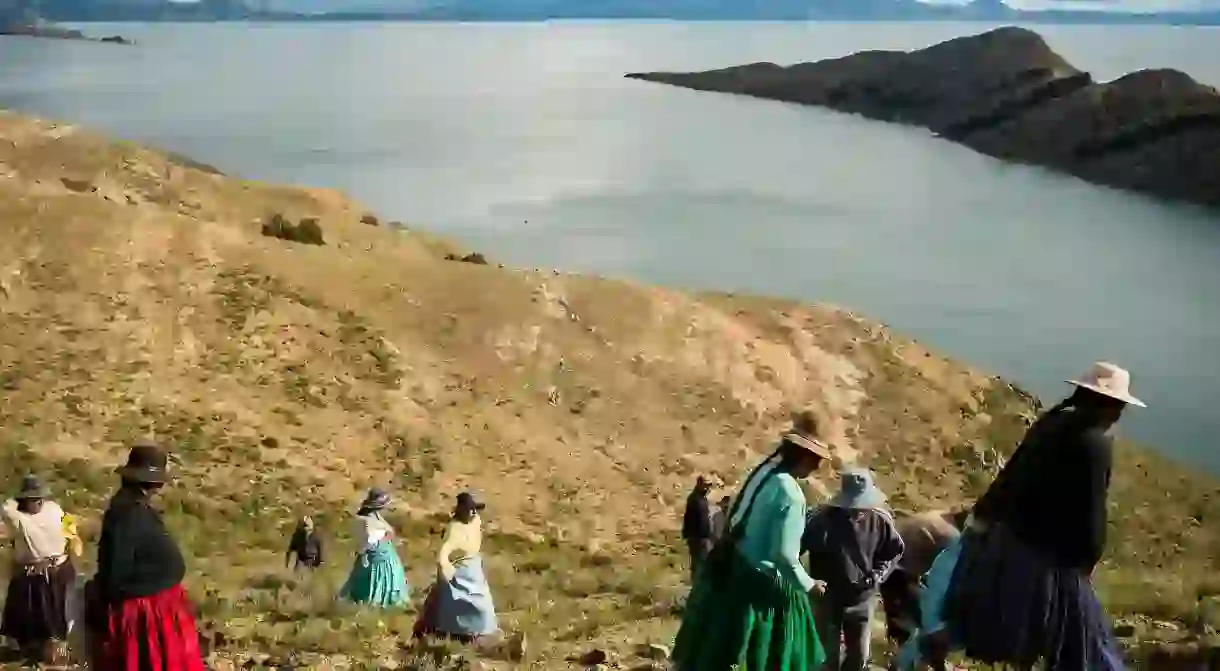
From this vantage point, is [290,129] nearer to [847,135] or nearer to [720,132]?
[720,132]

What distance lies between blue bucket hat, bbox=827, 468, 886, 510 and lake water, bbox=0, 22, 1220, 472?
28.3 meters

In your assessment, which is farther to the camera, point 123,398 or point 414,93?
point 414,93

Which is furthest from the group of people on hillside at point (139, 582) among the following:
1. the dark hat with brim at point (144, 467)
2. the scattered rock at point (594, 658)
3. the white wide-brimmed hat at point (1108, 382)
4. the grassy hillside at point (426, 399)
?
the white wide-brimmed hat at point (1108, 382)

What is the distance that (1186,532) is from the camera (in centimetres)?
2431

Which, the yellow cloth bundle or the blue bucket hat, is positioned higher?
the blue bucket hat

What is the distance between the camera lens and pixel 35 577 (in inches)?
311

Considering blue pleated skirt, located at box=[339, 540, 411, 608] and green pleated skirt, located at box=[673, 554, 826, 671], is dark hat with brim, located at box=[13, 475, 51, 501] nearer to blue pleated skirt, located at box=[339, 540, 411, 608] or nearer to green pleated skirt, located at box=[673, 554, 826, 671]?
blue pleated skirt, located at box=[339, 540, 411, 608]

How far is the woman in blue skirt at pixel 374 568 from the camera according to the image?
9.78m

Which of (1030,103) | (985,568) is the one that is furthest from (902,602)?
(1030,103)

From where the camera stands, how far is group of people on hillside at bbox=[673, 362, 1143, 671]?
18.5 ft

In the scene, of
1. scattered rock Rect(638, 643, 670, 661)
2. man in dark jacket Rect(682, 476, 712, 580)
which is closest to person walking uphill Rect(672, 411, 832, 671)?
scattered rock Rect(638, 643, 670, 661)

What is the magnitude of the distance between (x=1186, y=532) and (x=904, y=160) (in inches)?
3289

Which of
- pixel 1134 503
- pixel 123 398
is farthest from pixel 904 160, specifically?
pixel 123 398

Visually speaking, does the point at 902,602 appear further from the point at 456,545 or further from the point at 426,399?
the point at 426,399
